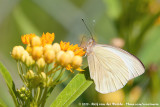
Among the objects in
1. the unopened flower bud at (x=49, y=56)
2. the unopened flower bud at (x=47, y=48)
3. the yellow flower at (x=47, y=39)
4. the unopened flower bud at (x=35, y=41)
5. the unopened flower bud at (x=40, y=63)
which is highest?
the yellow flower at (x=47, y=39)

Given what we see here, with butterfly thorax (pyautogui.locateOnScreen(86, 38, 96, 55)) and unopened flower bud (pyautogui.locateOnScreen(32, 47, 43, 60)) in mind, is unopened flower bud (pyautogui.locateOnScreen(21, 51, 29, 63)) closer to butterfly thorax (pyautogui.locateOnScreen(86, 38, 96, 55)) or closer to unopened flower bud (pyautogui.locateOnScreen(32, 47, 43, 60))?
unopened flower bud (pyautogui.locateOnScreen(32, 47, 43, 60))

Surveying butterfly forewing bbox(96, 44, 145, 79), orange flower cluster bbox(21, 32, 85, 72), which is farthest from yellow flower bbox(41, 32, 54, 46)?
butterfly forewing bbox(96, 44, 145, 79)

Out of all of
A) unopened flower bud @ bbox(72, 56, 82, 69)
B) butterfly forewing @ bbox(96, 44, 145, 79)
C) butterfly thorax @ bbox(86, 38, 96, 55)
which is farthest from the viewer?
butterfly thorax @ bbox(86, 38, 96, 55)

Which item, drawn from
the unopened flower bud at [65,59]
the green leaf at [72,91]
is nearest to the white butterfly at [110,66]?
the green leaf at [72,91]

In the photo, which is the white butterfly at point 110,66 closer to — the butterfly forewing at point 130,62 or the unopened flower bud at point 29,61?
the butterfly forewing at point 130,62

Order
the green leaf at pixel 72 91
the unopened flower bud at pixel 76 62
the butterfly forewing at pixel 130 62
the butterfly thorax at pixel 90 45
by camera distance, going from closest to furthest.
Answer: the green leaf at pixel 72 91, the unopened flower bud at pixel 76 62, the butterfly forewing at pixel 130 62, the butterfly thorax at pixel 90 45

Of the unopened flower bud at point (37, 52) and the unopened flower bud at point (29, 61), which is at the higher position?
the unopened flower bud at point (37, 52)

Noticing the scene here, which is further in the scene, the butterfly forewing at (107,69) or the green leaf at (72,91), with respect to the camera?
the butterfly forewing at (107,69)
